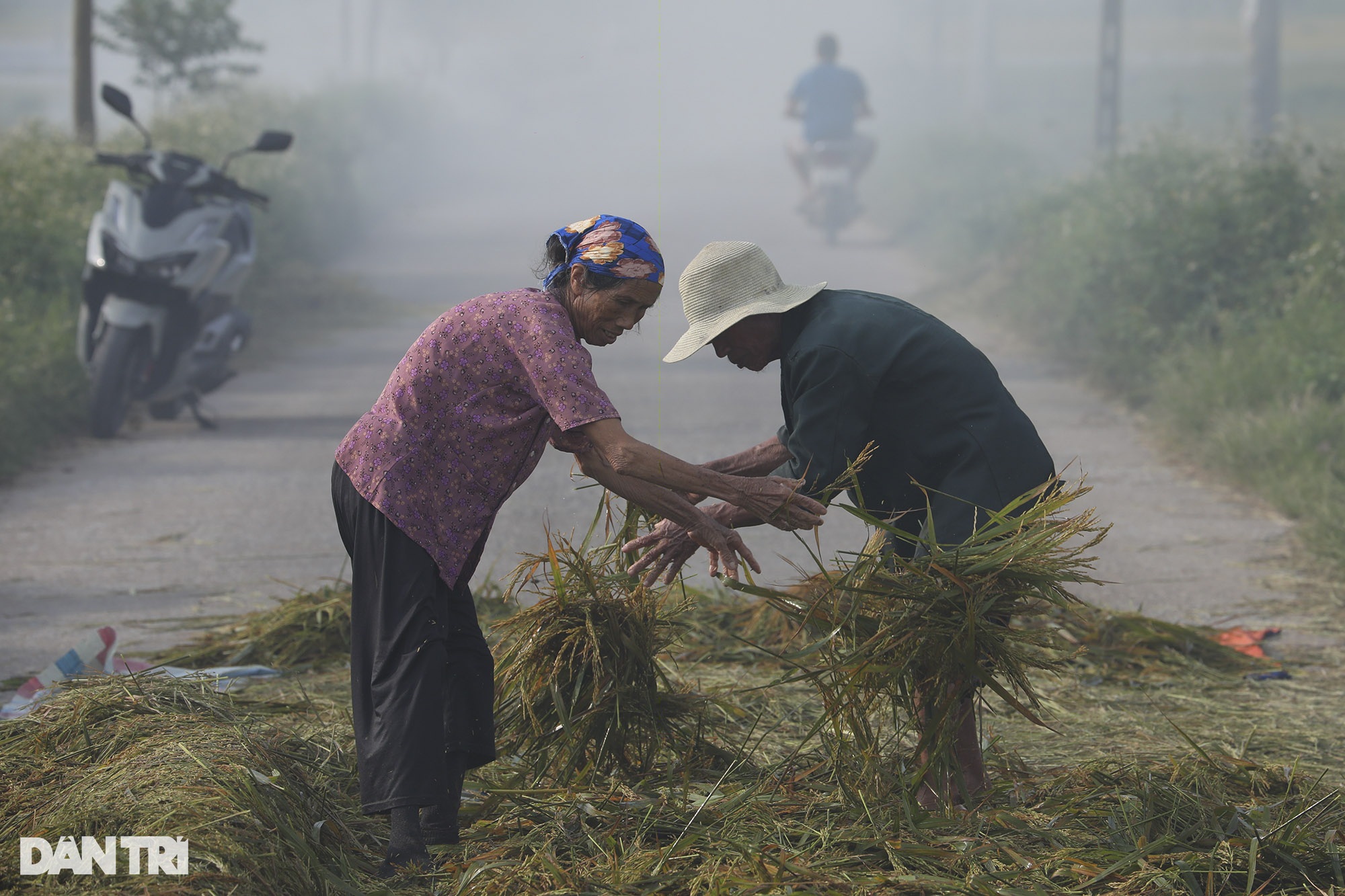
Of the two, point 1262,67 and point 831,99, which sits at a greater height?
point 1262,67

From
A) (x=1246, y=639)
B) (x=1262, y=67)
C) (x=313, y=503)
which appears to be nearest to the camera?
(x=1246, y=639)

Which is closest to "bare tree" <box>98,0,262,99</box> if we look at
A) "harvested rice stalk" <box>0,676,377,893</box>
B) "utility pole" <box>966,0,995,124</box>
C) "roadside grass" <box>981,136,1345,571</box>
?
"roadside grass" <box>981,136,1345,571</box>

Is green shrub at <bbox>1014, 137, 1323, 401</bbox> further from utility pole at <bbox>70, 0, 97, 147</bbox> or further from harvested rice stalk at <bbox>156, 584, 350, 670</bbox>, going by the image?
utility pole at <bbox>70, 0, 97, 147</bbox>

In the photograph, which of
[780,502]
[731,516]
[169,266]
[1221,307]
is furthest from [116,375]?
[1221,307]

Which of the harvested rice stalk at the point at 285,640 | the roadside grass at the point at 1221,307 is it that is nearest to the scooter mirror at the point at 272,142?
the harvested rice stalk at the point at 285,640

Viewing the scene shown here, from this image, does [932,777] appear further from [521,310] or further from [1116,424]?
[1116,424]

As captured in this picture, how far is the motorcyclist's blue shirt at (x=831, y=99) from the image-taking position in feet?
66.0

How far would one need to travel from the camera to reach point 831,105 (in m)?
20.1

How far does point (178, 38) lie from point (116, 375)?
13.4 meters

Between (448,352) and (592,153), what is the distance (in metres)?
59.2

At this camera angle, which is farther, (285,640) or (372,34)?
(372,34)

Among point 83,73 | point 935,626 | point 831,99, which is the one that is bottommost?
point 935,626

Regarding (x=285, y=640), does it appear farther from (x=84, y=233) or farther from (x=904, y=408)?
(x=84, y=233)

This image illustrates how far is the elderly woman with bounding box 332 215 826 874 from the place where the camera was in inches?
129
